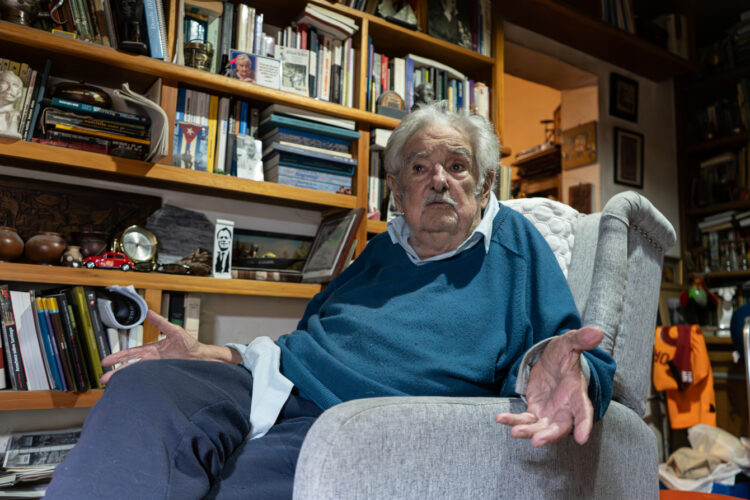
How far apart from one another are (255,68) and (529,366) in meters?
1.61

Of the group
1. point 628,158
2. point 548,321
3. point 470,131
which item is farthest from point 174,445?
point 628,158

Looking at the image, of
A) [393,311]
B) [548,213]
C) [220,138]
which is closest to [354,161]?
[220,138]

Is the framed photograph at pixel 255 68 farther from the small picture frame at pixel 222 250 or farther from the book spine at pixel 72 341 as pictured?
the book spine at pixel 72 341

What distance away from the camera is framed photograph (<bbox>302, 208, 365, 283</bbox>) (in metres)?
2.02

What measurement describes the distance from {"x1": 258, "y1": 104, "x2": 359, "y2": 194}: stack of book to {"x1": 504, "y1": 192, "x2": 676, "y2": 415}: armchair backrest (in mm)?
1167

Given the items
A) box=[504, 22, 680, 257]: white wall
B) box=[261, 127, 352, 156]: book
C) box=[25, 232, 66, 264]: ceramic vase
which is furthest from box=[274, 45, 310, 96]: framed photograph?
box=[504, 22, 680, 257]: white wall

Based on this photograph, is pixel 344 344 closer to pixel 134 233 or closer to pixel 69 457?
pixel 69 457

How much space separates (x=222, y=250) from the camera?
78.1 inches

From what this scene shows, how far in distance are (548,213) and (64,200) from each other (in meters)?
1.58

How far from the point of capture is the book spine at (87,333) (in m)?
1.62

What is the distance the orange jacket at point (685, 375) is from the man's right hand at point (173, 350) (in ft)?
7.83

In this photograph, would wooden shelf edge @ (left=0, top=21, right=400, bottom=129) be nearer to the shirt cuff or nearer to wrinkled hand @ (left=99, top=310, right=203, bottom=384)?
wrinkled hand @ (left=99, top=310, right=203, bottom=384)

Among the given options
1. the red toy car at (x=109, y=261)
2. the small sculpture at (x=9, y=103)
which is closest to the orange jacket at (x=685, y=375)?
the red toy car at (x=109, y=261)

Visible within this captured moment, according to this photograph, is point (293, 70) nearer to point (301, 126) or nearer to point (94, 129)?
point (301, 126)
